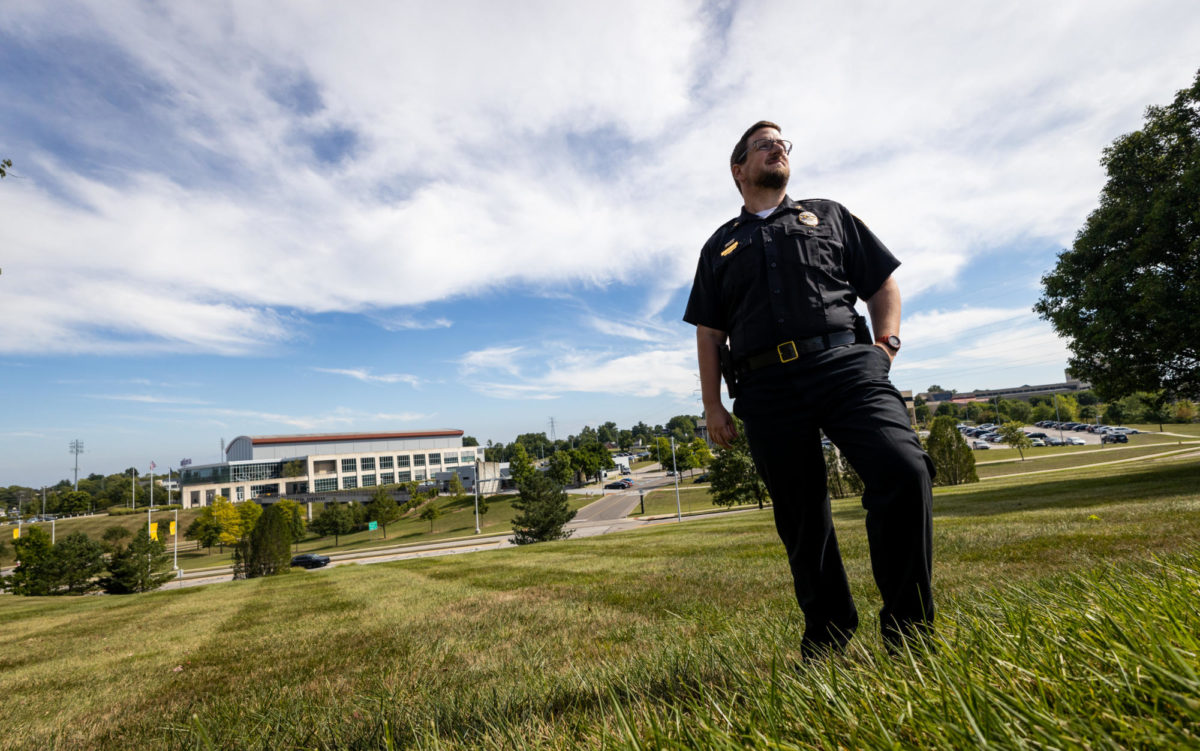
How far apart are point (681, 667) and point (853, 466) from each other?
104 cm

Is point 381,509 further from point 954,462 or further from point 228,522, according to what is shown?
point 954,462

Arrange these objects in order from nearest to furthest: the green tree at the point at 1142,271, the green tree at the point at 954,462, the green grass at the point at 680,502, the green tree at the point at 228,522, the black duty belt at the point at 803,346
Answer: the black duty belt at the point at 803,346, the green tree at the point at 1142,271, the green tree at the point at 954,462, the green tree at the point at 228,522, the green grass at the point at 680,502

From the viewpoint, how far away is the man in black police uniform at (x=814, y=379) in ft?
6.31

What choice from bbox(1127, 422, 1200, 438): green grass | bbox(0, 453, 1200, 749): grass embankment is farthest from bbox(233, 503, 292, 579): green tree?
bbox(1127, 422, 1200, 438): green grass

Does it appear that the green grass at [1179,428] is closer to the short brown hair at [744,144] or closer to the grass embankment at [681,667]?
the grass embankment at [681,667]

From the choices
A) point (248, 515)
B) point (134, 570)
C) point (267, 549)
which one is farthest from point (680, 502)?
point (134, 570)

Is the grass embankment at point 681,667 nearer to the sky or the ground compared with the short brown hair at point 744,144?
nearer to the ground

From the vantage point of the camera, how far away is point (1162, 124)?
1409 centimetres

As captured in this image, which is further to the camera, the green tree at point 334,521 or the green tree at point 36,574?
the green tree at point 334,521

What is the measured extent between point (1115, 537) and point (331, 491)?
329 ft

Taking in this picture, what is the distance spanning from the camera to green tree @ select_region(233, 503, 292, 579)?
22500 mm

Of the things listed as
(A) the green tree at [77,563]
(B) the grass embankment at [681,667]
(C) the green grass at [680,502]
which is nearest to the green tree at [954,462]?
(C) the green grass at [680,502]

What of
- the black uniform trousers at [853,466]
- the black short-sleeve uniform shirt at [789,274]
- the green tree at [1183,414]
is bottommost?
the green tree at [1183,414]

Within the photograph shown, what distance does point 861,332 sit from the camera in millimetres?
2395
